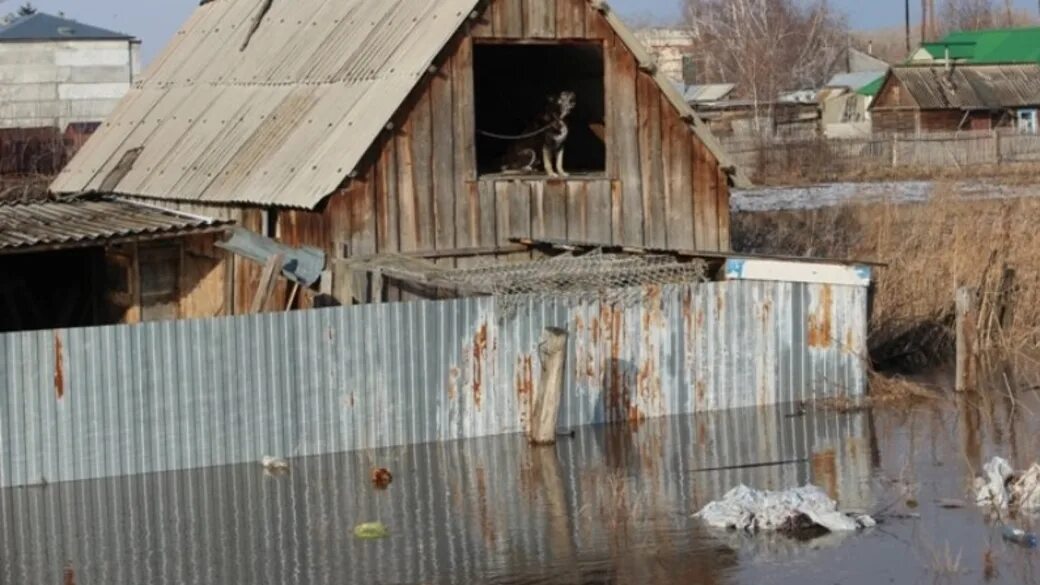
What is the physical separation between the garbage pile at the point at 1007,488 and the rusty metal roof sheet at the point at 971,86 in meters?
47.0

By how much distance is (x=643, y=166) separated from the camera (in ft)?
69.4

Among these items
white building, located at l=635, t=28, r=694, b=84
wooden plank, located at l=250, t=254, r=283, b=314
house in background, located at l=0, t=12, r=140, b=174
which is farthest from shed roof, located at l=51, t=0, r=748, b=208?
white building, located at l=635, t=28, r=694, b=84

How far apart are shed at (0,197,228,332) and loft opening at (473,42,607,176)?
12.6 ft

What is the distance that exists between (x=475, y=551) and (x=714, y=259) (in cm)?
640

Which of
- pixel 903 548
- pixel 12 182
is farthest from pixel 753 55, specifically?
pixel 903 548

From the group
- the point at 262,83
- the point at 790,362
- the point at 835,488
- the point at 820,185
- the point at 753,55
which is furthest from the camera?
the point at 753,55

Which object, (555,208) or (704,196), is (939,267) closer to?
(704,196)

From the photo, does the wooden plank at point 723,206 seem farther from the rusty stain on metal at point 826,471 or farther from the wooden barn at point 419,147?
the rusty stain on metal at point 826,471

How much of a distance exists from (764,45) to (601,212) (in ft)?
239

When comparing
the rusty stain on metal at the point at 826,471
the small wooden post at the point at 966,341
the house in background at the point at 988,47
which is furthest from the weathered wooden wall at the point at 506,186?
the house in background at the point at 988,47

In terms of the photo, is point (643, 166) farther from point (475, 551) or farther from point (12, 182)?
point (12, 182)

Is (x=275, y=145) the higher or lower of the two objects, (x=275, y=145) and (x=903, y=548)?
the higher

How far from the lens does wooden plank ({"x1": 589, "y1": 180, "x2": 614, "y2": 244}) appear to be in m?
21.0

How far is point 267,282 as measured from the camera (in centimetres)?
1811
